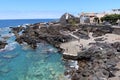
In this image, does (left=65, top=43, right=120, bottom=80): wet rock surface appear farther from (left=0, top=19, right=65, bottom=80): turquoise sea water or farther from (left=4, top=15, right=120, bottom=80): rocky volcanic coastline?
(left=0, top=19, right=65, bottom=80): turquoise sea water

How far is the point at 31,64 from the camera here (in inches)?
1783

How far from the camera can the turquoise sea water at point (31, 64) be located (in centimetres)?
3769

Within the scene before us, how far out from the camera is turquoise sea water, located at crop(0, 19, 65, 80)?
37688mm

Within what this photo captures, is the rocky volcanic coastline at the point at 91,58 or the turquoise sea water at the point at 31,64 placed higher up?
the rocky volcanic coastline at the point at 91,58

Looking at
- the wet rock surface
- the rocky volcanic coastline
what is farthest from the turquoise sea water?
the wet rock surface

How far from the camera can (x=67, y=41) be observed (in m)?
62.3

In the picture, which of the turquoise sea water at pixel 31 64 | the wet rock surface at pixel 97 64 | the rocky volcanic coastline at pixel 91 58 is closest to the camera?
the wet rock surface at pixel 97 64

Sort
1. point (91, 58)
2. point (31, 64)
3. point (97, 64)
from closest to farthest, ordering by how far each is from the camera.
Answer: point (97, 64) < point (91, 58) < point (31, 64)

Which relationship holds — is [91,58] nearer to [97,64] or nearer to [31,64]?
[97,64]

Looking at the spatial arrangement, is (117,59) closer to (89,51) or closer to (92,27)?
(89,51)

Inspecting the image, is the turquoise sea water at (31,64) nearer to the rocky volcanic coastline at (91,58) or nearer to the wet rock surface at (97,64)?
the rocky volcanic coastline at (91,58)

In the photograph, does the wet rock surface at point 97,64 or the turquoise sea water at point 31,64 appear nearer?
the wet rock surface at point 97,64

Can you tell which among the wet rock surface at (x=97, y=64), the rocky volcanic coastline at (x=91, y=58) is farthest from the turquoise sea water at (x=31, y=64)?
the wet rock surface at (x=97, y=64)

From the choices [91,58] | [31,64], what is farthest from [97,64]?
[31,64]
